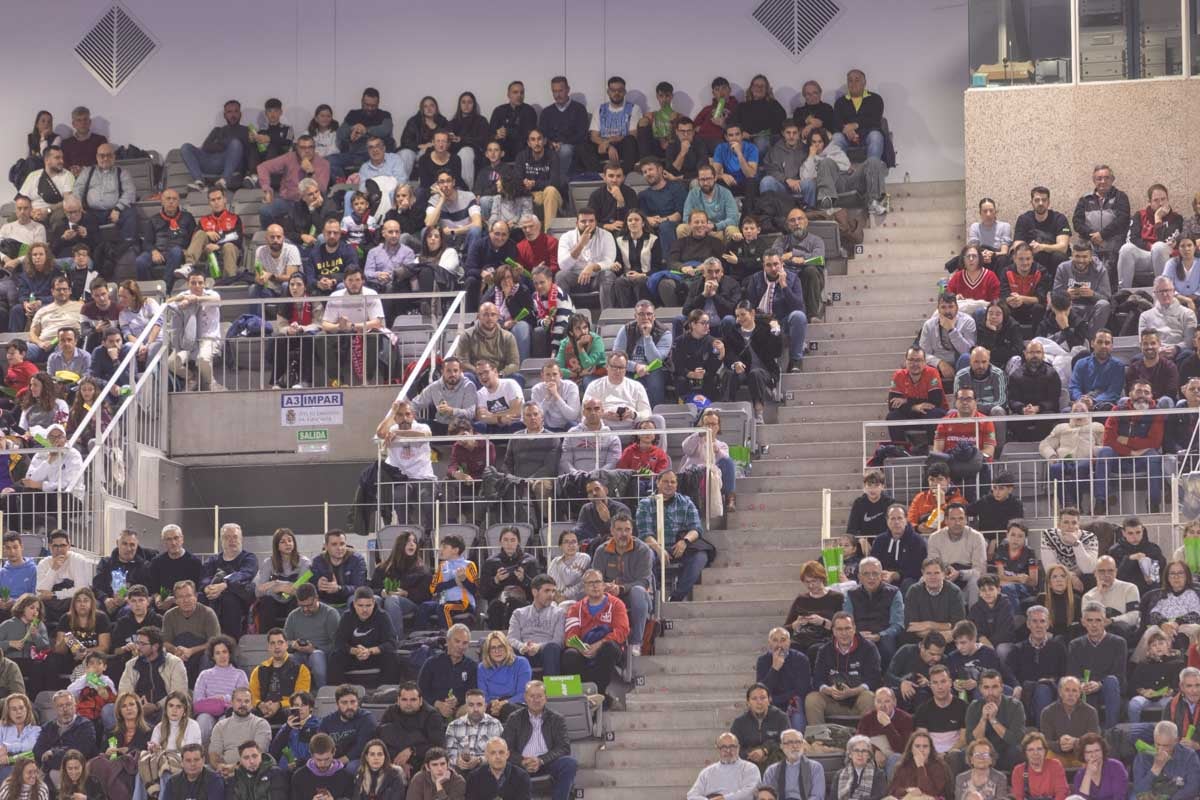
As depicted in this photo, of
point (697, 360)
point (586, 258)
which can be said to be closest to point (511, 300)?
point (586, 258)

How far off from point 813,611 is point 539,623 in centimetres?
189

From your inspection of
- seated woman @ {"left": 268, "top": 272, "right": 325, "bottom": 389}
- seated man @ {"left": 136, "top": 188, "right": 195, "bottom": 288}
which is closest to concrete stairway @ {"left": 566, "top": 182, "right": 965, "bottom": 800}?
seated woman @ {"left": 268, "top": 272, "right": 325, "bottom": 389}

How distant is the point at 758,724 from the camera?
56.4 ft

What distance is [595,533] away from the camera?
1939 cm

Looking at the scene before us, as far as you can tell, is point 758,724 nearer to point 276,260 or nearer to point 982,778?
point 982,778

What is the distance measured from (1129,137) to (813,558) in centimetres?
625

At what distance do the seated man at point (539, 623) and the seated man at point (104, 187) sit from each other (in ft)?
30.9

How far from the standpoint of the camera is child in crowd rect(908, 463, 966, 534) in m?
19.1

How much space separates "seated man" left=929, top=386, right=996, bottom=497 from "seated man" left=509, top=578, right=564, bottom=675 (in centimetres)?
316

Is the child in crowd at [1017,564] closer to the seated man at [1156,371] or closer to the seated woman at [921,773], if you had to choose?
the seated woman at [921,773]

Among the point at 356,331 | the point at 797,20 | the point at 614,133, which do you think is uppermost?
the point at 797,20

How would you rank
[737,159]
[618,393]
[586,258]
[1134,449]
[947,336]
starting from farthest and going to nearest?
[737,159]
[586,258]
[947,336]
[618,393]
[1134,449]

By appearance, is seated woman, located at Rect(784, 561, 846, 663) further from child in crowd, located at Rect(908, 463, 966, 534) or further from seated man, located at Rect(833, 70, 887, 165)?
seated man, located at Rect(833, 70, 887, 165)

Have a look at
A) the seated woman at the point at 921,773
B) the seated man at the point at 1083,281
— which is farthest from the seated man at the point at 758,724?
the seated man at the point at 1083,281
